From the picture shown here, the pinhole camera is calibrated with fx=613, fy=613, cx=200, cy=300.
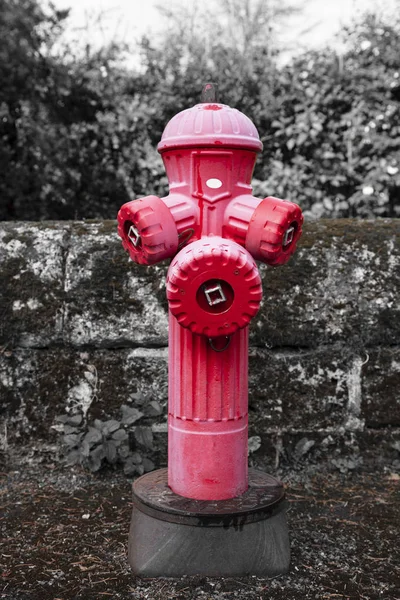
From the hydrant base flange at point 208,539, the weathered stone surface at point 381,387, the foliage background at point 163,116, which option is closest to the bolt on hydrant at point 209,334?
the hydrant base flange at point 208,539

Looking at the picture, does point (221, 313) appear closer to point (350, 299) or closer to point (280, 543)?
point (280, 543)

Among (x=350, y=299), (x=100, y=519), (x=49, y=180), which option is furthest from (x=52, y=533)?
(x=49, y=180)

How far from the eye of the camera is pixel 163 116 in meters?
4.45

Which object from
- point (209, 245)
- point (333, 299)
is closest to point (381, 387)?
point (333, 299)

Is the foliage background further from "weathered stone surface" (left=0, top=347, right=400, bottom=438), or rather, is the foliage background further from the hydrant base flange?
the hydrant base flange

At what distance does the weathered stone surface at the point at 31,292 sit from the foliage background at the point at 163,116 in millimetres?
1865

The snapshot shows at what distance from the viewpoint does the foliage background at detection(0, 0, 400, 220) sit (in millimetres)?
4055

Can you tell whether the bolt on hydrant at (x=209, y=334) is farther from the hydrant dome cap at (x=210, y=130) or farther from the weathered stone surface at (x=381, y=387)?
the weathered stone surface at (x=381, y=387)

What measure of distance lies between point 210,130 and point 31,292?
3.93ft

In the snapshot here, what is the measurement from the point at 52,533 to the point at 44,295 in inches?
39.2

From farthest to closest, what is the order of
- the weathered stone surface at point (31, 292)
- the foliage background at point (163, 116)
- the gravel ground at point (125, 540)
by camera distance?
the foliage background at point (163, 116) < the weathered stone surface at point (31, 292) < the gravel ground at point (125, 540)

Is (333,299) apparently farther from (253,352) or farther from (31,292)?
(31,292)

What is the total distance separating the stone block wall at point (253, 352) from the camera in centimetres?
261

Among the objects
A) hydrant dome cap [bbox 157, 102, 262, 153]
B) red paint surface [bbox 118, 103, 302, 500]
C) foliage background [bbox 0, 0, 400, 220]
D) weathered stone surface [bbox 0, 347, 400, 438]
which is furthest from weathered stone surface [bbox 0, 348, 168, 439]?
foliage background [bbox 0, 0, 400, 220]
